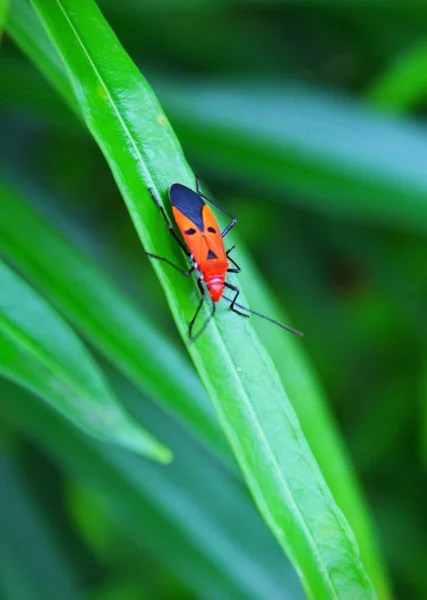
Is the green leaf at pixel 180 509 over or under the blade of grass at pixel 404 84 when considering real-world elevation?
under

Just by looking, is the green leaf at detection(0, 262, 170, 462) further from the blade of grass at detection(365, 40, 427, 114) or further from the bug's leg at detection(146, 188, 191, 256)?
the blade of grass at detection(365, 40, 427, 114)

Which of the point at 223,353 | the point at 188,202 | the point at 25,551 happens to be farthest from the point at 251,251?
the point at 223,353

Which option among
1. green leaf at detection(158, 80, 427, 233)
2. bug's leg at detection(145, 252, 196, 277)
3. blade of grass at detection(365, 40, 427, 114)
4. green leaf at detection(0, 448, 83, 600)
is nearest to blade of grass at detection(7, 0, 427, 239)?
green leaf at detection(158, 80, 427, 233)

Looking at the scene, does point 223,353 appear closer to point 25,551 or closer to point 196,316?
point 196,316

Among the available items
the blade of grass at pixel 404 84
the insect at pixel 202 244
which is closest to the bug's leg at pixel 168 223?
the insect at pixel 202 244

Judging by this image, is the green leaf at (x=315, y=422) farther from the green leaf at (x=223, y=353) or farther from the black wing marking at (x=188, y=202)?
the green leaf at (x=223, y=353)
